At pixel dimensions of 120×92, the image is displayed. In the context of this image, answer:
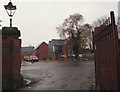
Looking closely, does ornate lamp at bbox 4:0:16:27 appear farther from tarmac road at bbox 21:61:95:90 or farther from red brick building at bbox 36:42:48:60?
red brick building at bbox 36:42:48:60

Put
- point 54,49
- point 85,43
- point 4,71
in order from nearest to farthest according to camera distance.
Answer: point 4,71 < point 85,43 < point 54,49

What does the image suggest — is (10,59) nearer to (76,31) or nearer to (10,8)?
(10,8)

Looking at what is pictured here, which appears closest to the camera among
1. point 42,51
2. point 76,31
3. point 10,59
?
point 10,59

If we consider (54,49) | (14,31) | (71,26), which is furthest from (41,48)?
(14,31)

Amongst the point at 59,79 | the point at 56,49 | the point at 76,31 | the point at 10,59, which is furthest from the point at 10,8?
the point at 56,49

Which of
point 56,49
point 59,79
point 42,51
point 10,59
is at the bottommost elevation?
point 59,79

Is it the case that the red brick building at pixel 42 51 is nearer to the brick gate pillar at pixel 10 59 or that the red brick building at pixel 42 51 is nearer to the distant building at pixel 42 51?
the distant building at pixel 42 51

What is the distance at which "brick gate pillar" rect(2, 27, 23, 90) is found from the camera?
342 inches

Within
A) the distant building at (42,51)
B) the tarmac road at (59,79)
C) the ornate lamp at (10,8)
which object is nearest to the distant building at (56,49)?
the distant building at (42,51)

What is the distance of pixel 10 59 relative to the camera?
9039mm

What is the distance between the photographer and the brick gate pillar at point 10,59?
8.68 metres

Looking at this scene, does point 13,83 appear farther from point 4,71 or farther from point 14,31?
point 14,31

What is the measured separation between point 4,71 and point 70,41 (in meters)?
36.7

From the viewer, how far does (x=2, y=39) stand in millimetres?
8914
